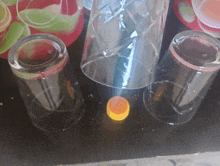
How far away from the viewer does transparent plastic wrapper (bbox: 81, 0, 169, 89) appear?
34 centimetres

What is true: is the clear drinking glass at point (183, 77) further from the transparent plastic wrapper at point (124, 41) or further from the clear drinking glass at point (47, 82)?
the clear drinking glass at point (47, 82)

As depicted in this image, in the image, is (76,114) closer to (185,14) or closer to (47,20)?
(47,20)

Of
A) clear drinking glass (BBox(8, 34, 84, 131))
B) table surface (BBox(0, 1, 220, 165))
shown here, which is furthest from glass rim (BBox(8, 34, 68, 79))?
table surface (BBox(0, 1, 220, 165))

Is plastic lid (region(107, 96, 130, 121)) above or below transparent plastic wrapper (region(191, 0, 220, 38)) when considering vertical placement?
below

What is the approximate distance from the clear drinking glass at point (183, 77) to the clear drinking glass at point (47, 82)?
18 centimetres

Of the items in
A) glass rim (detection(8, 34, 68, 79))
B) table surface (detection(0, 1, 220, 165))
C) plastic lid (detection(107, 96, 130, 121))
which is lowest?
table surface (detection(0, 1, 220, 165))

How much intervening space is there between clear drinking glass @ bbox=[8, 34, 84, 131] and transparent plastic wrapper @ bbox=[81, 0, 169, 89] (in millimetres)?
61

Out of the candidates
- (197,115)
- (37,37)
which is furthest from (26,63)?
(197,115)

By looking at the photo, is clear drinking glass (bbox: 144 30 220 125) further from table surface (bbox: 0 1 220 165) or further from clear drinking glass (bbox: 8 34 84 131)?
clear drinking glass (bbox: 8 34 84 131)

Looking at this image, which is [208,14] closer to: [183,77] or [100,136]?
[183,77]

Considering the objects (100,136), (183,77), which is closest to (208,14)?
(183,77)

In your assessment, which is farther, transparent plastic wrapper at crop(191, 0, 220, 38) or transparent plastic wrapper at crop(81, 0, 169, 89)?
transparent plastic wrapper at crop(191, 0, 220, 38)

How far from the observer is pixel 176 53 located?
39 centimetres

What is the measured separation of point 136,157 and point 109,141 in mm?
62
